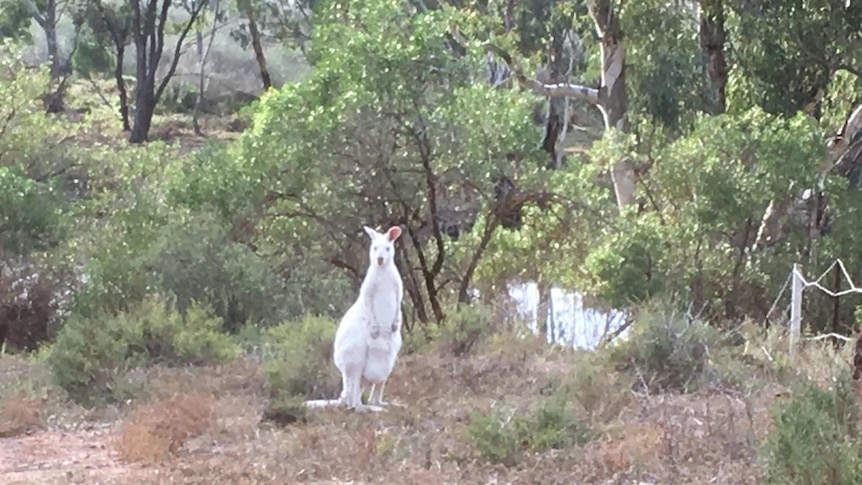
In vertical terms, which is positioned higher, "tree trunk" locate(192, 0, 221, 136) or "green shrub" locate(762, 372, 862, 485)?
"tree trunk" locate(192, 0, 221, 136)

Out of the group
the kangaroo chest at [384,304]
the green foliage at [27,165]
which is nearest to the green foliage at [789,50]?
the green foliage at [27,165]

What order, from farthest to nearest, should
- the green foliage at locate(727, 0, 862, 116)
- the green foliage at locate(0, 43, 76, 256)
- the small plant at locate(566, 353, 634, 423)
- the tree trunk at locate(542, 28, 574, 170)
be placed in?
the tree trunk at locate(542, 28, 574, 170) < the green foliage at locate(727, 0, 862, 116) < the green foliage at locate(0, 43, 76, 256) < the small plant at locate(566, 353, 634, 423)

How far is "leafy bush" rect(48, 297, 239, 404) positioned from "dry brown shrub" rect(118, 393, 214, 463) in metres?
1.28

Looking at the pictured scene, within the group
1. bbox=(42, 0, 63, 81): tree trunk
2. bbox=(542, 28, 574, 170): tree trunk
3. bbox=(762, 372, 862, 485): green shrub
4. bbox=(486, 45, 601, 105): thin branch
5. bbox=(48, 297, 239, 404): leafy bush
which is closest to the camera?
bbox=(762, 372, 862, 485): green shrub

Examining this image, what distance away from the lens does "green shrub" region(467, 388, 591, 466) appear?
7.38m

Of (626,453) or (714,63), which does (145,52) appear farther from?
(626,453)

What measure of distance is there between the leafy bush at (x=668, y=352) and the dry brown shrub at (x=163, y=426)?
134 inches

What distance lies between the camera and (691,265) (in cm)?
1591

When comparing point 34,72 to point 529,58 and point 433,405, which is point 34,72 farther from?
point 433,405

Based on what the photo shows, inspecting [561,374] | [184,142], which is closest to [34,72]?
[561,374]

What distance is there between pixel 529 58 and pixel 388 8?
37.0ft

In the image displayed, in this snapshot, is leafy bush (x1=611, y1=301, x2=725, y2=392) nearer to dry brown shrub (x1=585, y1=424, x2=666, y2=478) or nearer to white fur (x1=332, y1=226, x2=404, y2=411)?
dry brown shrub (x1=585, y1=424, x2=666, y2=478)

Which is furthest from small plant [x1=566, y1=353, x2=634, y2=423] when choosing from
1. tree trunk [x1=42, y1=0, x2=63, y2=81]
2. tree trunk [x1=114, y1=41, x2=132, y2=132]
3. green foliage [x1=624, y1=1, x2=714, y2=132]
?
tree trunk [x1=42, y1=0, x2=63, y2=81]

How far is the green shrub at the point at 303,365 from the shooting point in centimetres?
950
